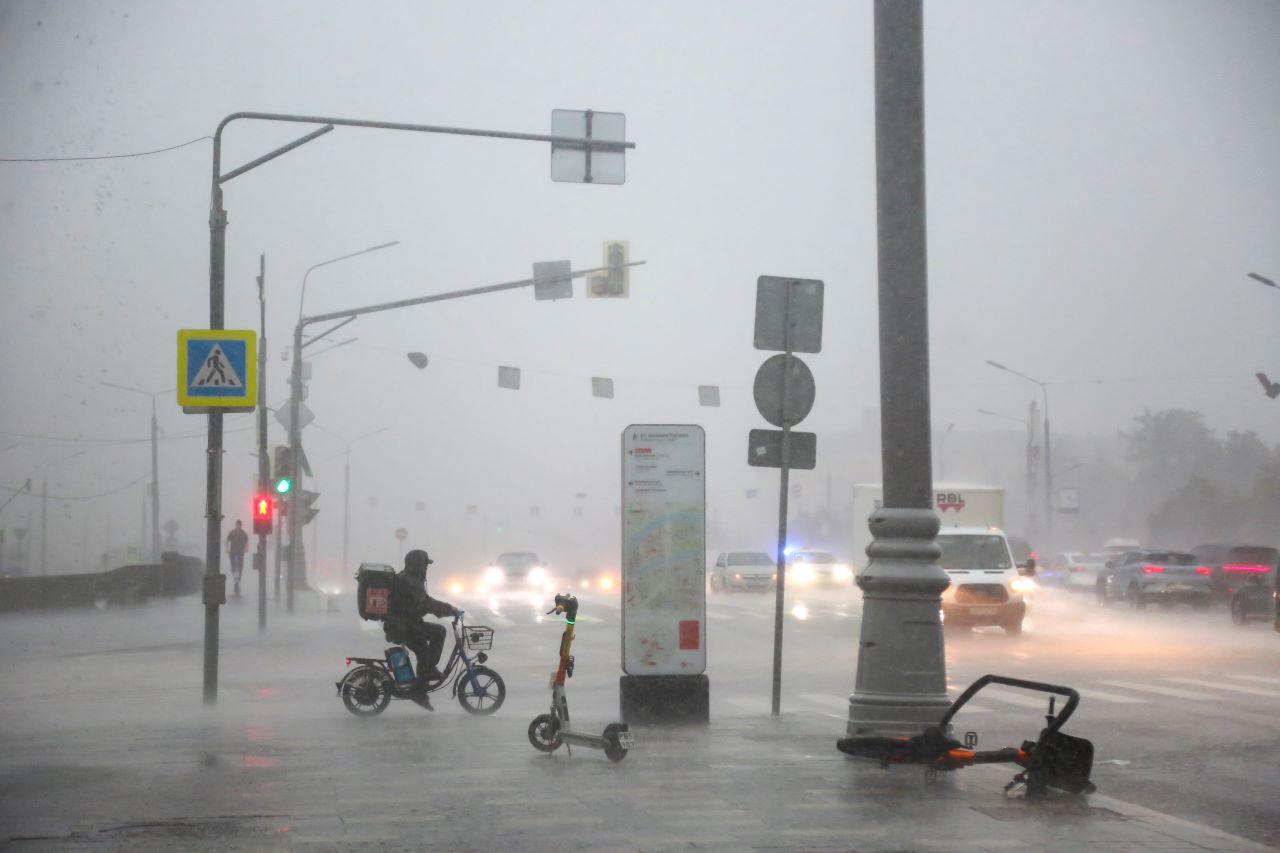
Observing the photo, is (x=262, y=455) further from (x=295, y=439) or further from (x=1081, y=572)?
(x=1081, y=572)

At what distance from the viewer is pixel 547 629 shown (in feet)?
102

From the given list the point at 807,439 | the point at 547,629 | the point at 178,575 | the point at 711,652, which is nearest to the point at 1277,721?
the point at 807,439

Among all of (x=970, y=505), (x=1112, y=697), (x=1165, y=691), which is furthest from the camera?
(x=970, y=505)

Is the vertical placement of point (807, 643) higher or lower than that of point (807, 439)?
lower

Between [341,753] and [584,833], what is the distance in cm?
379

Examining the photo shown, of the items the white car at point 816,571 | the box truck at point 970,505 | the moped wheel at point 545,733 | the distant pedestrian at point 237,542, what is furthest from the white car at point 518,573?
the moped wheel at point 545,733

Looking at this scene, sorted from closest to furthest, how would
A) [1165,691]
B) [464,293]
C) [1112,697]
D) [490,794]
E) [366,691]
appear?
[490,794]
[366,691]
[1112,697]
[1165,691]
[464,293]

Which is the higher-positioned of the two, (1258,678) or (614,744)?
(614,744)

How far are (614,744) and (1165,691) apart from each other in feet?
29.9

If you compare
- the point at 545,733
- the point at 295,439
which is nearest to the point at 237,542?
the point at 295,439

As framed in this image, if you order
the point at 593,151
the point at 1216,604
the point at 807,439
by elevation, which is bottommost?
the point at 1216,604

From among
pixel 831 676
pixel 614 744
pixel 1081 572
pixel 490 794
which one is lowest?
pixel 1081 572

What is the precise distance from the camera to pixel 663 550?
12.9 meters

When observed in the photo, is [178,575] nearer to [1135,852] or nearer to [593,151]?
[593,151]
